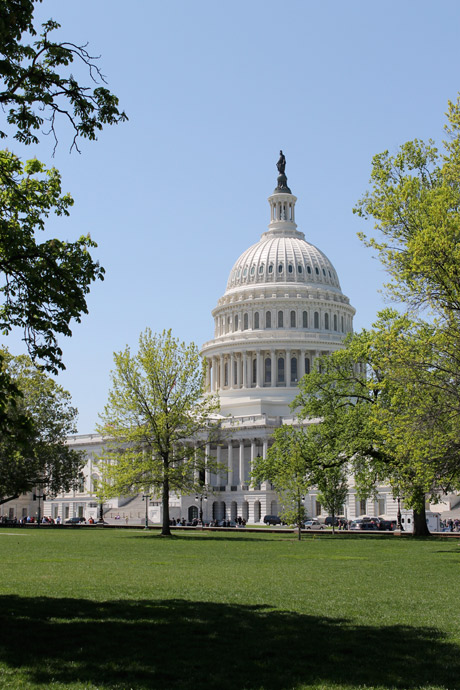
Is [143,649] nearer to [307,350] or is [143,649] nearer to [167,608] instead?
[167,608]

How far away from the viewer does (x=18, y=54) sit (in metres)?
17.2

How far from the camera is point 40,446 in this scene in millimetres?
74875

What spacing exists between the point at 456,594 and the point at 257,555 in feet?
55.5

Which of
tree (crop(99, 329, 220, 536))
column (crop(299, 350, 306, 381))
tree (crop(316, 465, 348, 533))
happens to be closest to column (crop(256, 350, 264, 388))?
column (crop(299, 350, 306, 381))

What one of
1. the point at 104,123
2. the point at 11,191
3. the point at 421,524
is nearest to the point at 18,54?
the point at 104,123

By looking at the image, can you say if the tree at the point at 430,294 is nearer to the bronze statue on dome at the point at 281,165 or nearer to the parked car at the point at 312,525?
the parked car at the point at 312,525

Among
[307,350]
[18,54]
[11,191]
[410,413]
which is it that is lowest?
[410,413]

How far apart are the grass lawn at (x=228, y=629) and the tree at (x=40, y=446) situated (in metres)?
47.5

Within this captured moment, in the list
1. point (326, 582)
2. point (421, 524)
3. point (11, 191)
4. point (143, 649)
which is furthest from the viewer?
point (421, 524)

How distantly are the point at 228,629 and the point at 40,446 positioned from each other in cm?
6253

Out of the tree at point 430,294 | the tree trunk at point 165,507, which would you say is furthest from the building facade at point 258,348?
the tree at point 430,294

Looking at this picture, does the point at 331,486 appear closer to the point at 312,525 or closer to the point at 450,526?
the point at 450,526

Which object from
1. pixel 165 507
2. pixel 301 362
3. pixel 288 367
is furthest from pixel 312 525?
pixel 301 362

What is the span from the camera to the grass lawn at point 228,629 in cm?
1141
